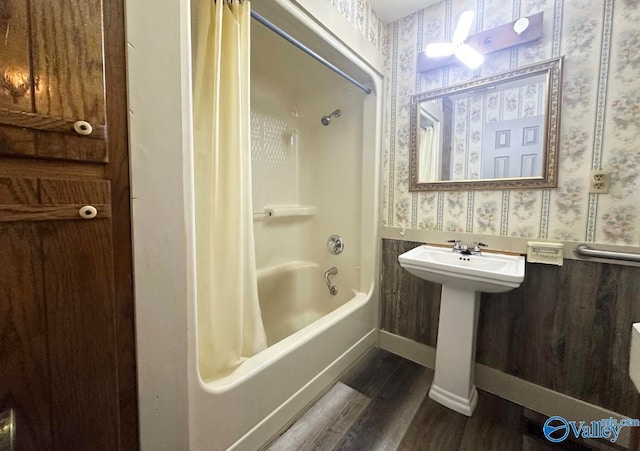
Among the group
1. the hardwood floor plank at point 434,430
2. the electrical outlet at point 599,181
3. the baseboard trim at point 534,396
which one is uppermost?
the electrical outlet at point 599,181

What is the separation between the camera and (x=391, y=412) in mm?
1290

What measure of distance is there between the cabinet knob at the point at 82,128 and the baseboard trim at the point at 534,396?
195 centimetres

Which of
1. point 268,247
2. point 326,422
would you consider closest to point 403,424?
point 326,422

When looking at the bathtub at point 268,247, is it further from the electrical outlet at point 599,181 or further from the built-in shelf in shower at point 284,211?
the electrical outlet at point 599,181

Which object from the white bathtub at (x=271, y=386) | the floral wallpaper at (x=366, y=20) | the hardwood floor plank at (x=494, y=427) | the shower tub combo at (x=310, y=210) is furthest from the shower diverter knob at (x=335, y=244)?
the floral wallpaper at (x=366, y=20)

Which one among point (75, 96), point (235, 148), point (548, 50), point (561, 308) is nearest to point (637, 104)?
point (548, 50)

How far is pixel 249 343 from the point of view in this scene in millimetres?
1170

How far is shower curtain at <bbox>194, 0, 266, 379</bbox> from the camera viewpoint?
93 cm

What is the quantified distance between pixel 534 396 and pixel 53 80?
224 cm

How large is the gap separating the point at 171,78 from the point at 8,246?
1.79 feet

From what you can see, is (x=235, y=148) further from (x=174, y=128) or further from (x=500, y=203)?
(x=500, y=203)

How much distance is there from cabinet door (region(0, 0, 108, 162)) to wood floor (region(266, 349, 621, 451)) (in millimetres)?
1342

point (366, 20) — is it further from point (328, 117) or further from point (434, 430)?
point (434, 430)

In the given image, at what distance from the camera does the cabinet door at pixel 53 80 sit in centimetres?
49
